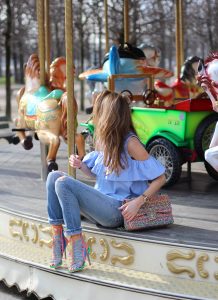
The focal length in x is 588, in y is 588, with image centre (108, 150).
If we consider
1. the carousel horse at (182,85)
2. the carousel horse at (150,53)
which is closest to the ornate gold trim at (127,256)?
the carousel horse at (182,85)

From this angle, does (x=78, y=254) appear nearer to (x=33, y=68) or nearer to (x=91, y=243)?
(x=91, y=243)

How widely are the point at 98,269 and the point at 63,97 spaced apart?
2333mm

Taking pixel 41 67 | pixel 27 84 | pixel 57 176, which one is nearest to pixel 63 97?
pixel 41 67

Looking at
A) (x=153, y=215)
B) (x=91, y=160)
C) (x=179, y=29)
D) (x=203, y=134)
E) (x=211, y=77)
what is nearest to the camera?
(x=153, y=215)

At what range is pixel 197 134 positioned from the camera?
17.6ft

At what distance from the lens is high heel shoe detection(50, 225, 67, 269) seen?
12.3 feet

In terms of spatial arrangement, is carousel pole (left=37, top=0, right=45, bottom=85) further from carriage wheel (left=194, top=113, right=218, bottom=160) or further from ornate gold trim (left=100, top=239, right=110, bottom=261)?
ornate gold trim (left=100, top=239, right=110, bottom=261)

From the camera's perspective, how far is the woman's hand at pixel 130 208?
3.56m

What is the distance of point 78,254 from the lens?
3.63m

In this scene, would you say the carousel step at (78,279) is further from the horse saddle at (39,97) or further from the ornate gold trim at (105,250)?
the horse saddle at (39,97)

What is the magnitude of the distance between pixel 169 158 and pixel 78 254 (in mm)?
2077

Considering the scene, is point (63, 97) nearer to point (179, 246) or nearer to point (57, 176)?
point (57, 176)

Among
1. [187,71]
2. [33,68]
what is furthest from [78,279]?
[187,71]

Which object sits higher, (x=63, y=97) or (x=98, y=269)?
(x=63, y=97)
